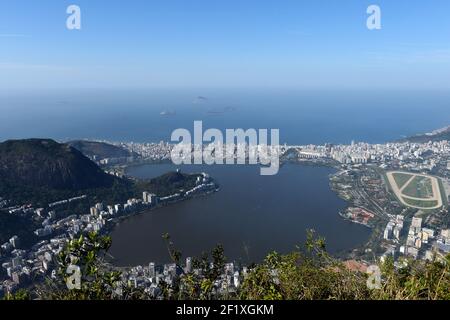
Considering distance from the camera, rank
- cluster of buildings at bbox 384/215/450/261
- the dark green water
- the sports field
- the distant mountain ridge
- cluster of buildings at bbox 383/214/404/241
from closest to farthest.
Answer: cluster of buildings at bbox 384/215/450/261 → the dark green water → cluster of buildings at bbox 383/214/404/241 → the sports field → the distant mountain ridge

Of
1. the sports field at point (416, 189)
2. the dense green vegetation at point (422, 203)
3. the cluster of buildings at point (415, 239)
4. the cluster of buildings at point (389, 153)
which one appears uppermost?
the cluster of buildings at point (389, 153)

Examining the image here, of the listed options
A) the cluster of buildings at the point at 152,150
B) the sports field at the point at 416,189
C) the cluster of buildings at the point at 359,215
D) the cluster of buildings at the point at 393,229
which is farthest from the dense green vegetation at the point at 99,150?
the cluster of buildings at the point at 393,229

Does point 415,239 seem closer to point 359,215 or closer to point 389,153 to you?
point 359,215

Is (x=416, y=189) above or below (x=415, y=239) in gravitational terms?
above

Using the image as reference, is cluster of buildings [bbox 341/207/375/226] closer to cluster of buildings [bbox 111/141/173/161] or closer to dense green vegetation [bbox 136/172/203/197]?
dense green vegetation [bbox 136/172/203/197]

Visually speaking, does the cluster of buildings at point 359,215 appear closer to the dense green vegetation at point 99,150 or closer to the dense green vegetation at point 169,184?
the dense green vegetation at point 169,184

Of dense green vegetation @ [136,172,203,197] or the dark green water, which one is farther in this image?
dense green vegetation @ [136,172,203,197]

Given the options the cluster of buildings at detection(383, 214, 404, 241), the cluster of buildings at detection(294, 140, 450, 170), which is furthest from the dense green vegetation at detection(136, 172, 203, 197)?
the cluster of buildings at detection(294, 140, 450, 170)

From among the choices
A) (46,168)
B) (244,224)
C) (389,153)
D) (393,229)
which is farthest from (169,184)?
(389,153)

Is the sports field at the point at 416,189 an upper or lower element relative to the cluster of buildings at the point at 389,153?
lower
